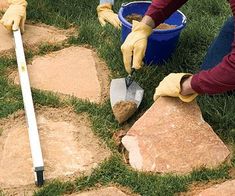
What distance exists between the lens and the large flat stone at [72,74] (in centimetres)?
317

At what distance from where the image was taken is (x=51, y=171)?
257cm

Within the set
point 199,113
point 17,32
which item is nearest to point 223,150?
point 199,113

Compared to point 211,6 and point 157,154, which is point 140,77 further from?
point 211,6

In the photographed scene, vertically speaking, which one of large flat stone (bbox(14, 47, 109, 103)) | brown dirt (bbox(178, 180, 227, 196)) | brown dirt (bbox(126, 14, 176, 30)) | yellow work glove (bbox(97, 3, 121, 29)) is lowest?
brown dirt (bbox(178, 180, 227, 196))

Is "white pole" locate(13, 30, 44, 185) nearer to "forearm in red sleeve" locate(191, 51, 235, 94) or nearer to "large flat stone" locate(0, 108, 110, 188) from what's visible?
"large flat stone" locate(0, 108, 110, 188)

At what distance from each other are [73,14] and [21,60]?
89 cm

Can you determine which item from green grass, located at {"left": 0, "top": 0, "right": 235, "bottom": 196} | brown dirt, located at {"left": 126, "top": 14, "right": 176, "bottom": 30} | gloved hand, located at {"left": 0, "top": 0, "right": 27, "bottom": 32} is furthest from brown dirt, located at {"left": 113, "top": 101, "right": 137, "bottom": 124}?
gloved hand, located at {"left": 0, "top": 0, "right": 27, "bottom": 32}

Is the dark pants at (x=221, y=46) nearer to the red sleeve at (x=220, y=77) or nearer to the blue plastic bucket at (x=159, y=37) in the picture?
the blue plastic bucket at (x=159, y=37)

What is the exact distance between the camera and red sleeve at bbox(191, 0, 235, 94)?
93.7 inches

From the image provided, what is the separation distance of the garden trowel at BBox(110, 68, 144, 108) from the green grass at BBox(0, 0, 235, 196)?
0.06 meters

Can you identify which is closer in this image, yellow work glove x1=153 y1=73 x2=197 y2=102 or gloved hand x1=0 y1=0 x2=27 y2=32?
yellow work glove x1=153 y1=73 x2=197 y2=102

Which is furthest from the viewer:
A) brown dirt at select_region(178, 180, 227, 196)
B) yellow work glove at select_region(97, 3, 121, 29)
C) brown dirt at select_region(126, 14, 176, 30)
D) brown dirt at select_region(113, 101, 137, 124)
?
yellow work glove at select_region(97, 3, 121, 29)

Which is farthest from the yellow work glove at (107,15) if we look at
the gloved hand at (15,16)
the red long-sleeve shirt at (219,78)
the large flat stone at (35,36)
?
the red long-sleeve shirt at (219,78)

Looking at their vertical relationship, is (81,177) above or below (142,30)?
below
